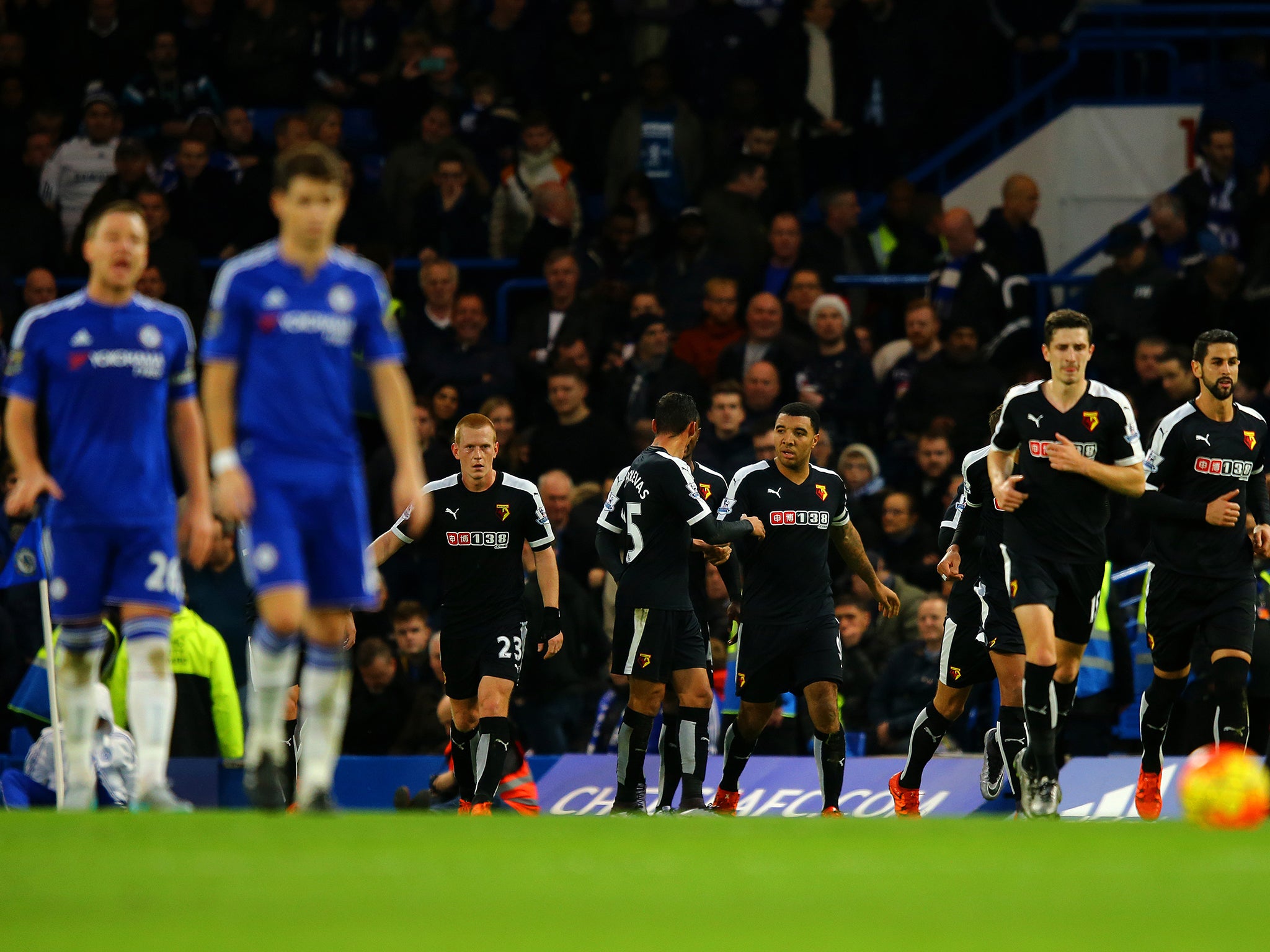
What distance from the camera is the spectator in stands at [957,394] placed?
640 inches

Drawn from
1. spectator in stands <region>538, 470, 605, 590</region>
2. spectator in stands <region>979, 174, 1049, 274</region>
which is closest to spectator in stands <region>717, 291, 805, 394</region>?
spectator in stands <region>538, 470, 605, 590</region>

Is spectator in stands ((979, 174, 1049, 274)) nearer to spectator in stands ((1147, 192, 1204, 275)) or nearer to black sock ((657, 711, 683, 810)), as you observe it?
spectator in stands ((1147, 192, 1204, 275))

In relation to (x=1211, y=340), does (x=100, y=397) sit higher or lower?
lower

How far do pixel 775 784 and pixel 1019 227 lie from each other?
6756mm

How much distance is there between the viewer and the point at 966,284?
682 inches

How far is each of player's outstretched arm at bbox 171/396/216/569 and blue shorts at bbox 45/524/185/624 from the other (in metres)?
0.15

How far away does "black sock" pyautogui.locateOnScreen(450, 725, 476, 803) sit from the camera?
1280cm

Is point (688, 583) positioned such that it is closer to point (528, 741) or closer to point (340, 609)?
point (528, 741)

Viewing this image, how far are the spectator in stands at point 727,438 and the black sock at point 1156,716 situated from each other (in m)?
4.70

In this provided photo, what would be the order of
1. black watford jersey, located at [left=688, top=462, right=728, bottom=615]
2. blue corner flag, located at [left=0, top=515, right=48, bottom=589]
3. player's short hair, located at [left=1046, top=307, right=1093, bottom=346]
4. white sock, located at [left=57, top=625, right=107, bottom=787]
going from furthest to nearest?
black watford jersey, located at [left=688, top=462, right=728, bottom=615] < blue corner flag, located at [left=0, top=515, right=48, bottom=589] < player's short hair, located at [left=1046, top=307, right=1093, bottom=346] < white sock, located at [left=57, top=625, right=107, bottom=787]

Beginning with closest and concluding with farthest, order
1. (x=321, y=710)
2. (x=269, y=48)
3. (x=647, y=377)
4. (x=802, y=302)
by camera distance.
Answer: (x=321, y=710) → (x=647, y=377) → (x=802, y=302) → (x=269, y=48)

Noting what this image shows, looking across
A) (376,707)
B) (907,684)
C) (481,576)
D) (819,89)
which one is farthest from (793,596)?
(819,89)

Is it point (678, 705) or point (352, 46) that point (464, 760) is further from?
point (352, 46)

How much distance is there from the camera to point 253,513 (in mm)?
7090
